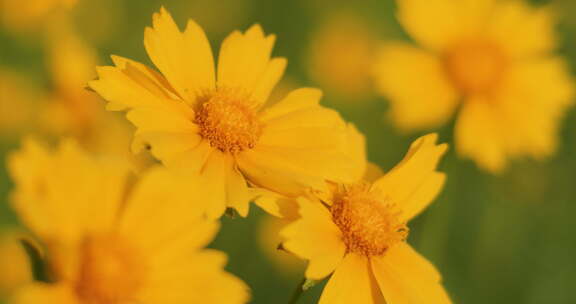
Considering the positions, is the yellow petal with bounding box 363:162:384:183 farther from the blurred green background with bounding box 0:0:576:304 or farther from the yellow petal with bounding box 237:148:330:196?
the blurred green background with bounding box 0:0:576:304

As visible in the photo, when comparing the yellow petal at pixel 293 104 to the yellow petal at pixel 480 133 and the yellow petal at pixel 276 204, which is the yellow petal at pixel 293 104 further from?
the yellow petal at pixel 480 133

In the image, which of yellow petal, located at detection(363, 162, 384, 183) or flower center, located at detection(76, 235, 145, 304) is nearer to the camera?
flower center, located at detection(76, 235, 145, 304)

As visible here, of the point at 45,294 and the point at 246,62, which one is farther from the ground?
the point at 246,62

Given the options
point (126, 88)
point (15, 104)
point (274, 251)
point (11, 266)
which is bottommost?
point (274, 251)

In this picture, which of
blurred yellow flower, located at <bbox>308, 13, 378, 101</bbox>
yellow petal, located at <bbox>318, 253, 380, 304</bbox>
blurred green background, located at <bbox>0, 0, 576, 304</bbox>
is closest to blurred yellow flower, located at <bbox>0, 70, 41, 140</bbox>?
blurred green background, located at <bbox>0, 0, 576, 304</bbox>

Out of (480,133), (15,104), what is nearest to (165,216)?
(480,133)

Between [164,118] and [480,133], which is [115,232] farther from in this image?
[480,133]

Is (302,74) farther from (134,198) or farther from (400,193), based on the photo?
(134,198)
